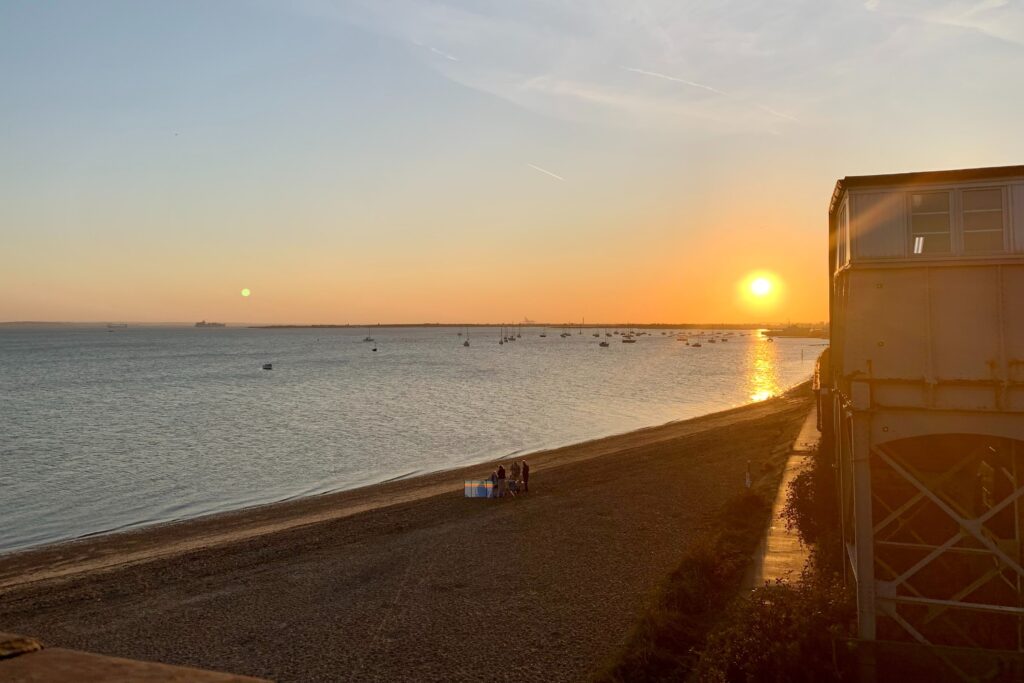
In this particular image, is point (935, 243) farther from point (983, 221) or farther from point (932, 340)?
point (932, 340)

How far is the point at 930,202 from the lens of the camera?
38.5 feet

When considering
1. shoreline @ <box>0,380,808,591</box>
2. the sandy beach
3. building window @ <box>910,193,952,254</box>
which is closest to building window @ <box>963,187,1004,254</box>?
building window @ <box>910,193,952,254</box>

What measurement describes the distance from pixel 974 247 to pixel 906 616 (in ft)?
25.2

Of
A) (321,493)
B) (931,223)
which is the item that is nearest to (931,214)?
(931,223)

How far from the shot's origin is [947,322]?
11156mm

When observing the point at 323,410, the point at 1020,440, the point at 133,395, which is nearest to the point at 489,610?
the point at 1020,440

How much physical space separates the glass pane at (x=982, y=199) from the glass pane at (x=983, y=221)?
0.11 m

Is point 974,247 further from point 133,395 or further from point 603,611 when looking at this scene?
point 133,395

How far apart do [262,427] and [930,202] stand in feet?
183

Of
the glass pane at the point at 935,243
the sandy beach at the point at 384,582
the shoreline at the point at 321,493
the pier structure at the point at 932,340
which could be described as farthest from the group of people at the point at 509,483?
the glass pane at the point at 935,243

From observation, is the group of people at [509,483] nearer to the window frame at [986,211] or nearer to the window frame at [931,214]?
the window frame at [931,214]

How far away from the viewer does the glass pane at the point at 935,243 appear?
1143 cm

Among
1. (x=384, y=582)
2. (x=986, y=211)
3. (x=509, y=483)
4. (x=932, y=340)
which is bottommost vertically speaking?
(x=384, y=582)

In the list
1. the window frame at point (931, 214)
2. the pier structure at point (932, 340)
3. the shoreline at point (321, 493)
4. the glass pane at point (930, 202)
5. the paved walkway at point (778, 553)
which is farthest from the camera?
the shoreline at point (321, 493)
